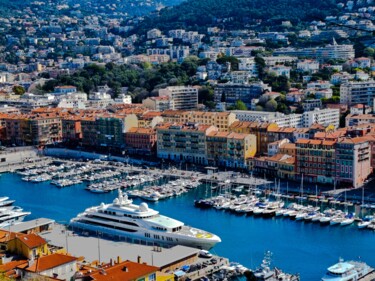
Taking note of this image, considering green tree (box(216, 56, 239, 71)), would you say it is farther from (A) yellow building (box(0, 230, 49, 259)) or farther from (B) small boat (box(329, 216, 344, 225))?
(A) yellow building (box(0, 230, 49, 259))

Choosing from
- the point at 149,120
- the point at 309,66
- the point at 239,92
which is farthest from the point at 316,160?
the point at 309,66

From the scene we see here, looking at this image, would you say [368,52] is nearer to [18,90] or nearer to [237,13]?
[18,90]

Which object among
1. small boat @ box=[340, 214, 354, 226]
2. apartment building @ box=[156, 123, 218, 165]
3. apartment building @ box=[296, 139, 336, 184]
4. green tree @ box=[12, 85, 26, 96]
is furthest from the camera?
green tree @ box=[12, 85, 26, 96]

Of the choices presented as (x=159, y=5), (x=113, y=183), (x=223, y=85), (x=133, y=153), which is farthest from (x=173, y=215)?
(x=159, y=5)

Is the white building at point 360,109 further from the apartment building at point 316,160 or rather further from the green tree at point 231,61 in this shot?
the green tree at point 231,61

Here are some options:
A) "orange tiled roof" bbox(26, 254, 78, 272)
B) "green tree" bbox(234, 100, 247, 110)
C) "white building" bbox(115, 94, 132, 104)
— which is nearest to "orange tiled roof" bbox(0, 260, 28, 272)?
"orange tiled roof" bbox(26, 254, 78, 272)

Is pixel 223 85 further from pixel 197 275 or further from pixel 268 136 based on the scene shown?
pixel 197 275
